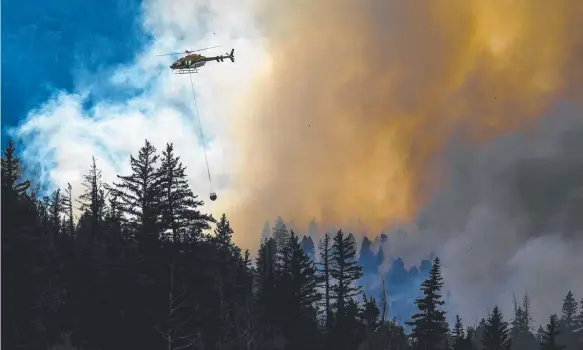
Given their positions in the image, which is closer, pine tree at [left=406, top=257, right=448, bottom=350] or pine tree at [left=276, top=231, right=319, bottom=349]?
pine tree at [left=276, top=231, right=319, bottom=349]

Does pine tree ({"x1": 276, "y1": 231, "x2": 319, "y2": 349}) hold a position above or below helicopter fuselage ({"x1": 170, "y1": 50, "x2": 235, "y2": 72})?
below

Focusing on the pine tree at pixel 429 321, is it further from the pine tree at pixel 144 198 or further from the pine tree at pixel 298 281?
the pine tree at pixel 144 198

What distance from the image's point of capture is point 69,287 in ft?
127

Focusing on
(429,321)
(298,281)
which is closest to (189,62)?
(298,281)

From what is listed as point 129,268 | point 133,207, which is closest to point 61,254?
point 133,207

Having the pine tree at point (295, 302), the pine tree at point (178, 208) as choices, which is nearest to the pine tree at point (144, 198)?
the pine tree at point (178, 208)

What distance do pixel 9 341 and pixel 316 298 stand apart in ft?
113

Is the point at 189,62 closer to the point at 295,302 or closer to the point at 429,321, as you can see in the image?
the point at 295,302

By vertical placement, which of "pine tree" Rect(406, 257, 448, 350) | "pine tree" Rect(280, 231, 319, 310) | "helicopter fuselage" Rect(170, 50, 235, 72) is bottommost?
"pine tree" Rect(406, 257, 448, 350)

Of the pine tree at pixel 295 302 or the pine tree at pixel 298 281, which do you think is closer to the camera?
the pine tree at pixel 295 302

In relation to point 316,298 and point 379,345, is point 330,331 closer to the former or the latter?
point 316,298

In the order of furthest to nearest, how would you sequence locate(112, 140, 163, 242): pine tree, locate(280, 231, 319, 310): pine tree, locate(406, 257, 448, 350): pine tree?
locate(406, 257, 448, 350): pine tree < locate(280, 231, 319, 310): pine tree < locate(112, 140, 163, 242): pine tree

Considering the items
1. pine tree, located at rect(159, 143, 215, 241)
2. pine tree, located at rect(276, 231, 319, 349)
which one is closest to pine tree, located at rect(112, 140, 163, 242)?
pine tree, located at rect(159, 143, 215, 241)

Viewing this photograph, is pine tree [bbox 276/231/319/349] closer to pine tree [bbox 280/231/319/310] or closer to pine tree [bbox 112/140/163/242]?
pine tree [bbox 280/231/319/310]
